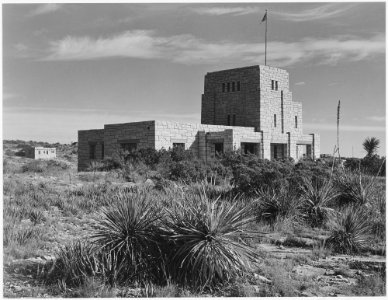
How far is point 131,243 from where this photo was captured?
6688mm

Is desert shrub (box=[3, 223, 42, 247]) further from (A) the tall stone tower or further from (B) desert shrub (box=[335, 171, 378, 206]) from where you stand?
(A) the tall stone tower

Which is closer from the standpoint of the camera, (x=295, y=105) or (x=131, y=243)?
(x=131, y=243)

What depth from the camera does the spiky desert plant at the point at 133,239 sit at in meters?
6.59

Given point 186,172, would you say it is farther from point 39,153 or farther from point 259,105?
point 39,153

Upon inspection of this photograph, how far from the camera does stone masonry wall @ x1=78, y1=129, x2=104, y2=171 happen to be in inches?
1193

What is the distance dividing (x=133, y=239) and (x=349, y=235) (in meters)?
4.99

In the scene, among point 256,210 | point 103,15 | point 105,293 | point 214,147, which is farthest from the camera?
point 214,147

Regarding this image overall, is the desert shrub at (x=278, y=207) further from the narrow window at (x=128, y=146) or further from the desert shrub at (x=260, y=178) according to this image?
the narrow window at (x=128, y=146)

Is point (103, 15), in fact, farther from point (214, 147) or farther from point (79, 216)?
point (214, 147)

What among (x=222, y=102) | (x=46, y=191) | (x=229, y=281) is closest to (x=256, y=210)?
(x=229, y=281)

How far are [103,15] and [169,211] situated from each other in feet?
15.9

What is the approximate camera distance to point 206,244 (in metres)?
6.22

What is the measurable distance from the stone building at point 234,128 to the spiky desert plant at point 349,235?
55.1 ft

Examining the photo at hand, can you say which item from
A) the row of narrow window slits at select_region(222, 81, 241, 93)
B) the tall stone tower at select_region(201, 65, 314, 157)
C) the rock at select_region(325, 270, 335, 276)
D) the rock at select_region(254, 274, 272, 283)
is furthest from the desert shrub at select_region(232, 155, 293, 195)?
the row of narrow window slits at select_region(222, 81, 241, 93)
